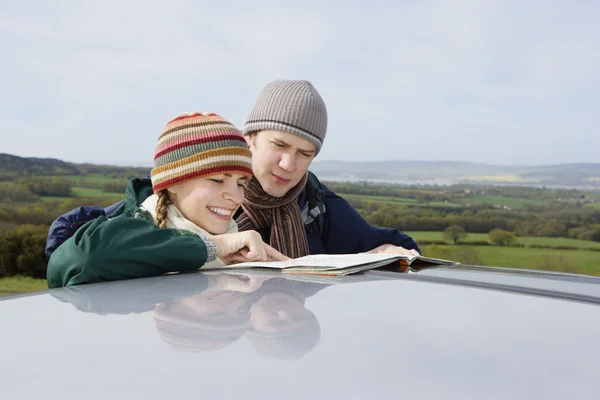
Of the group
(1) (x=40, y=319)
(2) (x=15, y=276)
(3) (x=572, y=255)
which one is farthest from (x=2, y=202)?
(3) (x=572, y=255)

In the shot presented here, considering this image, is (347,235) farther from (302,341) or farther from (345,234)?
(302,341)

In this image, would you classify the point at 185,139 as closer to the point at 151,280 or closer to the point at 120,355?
the point at 151,280

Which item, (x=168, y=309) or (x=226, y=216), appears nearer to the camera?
(x=168, y=309)

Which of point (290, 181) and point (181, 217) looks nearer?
point (181, 217)

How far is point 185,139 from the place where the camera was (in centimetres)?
190

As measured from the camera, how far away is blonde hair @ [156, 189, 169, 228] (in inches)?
72.7

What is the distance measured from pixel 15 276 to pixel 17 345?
337 inches

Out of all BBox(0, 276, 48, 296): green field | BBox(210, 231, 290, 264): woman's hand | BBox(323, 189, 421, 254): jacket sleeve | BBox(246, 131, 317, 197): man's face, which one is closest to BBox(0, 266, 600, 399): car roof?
BBox(210, 231, 290, 264): woman's hand

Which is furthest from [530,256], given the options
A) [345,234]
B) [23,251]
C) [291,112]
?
[291,112]

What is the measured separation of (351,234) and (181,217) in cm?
119

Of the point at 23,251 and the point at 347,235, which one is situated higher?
the point at 347,235

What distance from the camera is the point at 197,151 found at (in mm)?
1862

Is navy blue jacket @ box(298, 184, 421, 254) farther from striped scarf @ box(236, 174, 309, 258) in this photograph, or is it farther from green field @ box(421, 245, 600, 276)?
green field @ box(421, 245, 600, 276)

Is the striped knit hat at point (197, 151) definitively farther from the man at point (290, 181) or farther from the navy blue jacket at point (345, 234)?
the navy blue jacket at point (345, 234)
